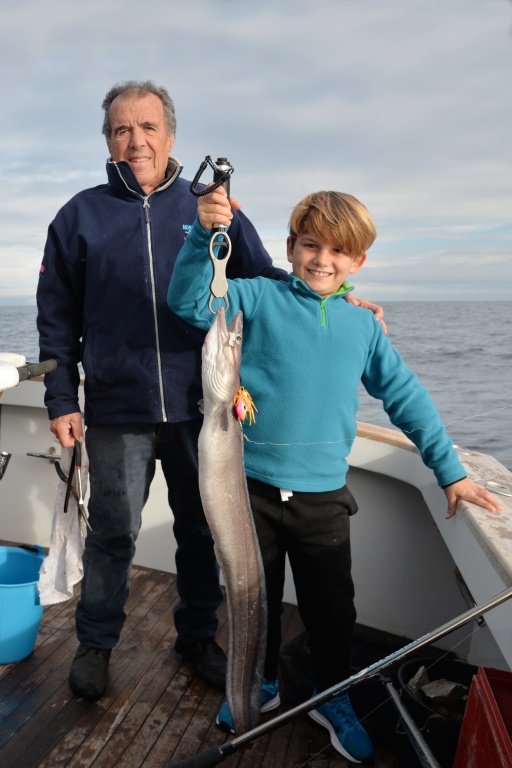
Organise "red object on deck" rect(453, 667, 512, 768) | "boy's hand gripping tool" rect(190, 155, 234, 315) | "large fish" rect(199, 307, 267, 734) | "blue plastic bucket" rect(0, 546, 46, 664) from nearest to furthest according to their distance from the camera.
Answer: "red object on deck" rect(453, 667, 512, 768) → "boy's hand gripping tool" rect(190, 155, 234, 315) → "large fish" rect(199, 307, 267, 734) → "blue plastic bucket" rect(0, 546, 46, 664)

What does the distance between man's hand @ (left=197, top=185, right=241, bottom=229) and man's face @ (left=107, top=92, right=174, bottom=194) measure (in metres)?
1.00

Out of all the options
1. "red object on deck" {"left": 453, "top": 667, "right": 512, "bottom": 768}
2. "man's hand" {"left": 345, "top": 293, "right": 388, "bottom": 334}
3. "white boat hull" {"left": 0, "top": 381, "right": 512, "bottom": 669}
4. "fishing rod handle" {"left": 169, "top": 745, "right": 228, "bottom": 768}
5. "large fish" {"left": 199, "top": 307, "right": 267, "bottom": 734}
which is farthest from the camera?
"man's hand" {"left": 345, "top": 293, "right": 388, "bottom": 334}

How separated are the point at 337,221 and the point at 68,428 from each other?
5.02ft

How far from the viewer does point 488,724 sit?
1737 mm

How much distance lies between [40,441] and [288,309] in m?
2.65

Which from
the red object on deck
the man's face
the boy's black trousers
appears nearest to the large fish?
the boy's black trousers

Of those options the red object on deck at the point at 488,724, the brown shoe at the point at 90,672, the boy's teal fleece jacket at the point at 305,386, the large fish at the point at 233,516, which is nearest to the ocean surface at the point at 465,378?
the boy's teal fleece jacket at the point at 305,386

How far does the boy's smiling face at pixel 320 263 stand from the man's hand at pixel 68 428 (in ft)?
4.07

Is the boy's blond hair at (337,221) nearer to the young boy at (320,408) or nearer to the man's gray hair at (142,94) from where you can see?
the young boy at (320,408)

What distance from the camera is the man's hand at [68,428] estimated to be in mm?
2883

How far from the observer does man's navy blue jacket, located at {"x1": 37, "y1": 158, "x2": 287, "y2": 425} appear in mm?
2730

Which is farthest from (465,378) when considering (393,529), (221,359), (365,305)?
(221,359)

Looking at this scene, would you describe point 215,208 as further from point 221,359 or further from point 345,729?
point 345,729

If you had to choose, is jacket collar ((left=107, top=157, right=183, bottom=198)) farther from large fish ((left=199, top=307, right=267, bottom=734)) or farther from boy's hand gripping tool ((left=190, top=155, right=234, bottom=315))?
large fish ((left=199, top=307, right=267, bottom=734))
